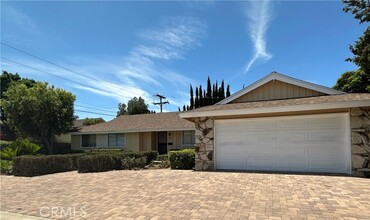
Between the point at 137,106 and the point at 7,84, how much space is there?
17.9 meters

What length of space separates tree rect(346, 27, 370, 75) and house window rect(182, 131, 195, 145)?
12147 millimetres

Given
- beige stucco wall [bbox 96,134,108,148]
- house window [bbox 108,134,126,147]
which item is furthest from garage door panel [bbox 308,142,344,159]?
beige stucco wall [bbox 96,134,108,148]

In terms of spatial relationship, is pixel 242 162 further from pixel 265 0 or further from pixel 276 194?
pixel 265 0

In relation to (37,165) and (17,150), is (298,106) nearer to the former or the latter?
(37,165)

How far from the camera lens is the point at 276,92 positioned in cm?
1452

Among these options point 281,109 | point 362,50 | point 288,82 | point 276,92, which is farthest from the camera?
point 362,50

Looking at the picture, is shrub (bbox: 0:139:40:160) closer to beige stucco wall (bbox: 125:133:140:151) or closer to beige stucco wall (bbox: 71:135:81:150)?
beige stucco wall (bbox: 125:133:140:151)

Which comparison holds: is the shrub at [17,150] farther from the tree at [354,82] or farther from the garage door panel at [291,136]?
the tree at [354,82]

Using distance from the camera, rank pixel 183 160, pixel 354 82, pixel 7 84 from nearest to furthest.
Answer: pixel 183 160, pixel 354 82, pixel 7 84

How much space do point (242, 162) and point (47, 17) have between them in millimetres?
10848

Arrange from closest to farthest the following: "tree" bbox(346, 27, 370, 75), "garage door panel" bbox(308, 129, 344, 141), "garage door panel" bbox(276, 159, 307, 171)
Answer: "garage door panel" bbox(308, 129, 344, 141) → "garage door panel" bbox(276, 159, 307, 171) → "tree" bbox(346, 27, 370, 75)

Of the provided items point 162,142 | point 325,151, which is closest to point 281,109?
point 325,151

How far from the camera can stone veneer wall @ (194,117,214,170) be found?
45.0 feet

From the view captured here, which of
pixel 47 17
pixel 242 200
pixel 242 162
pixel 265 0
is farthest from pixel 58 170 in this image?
pixel 265 0
